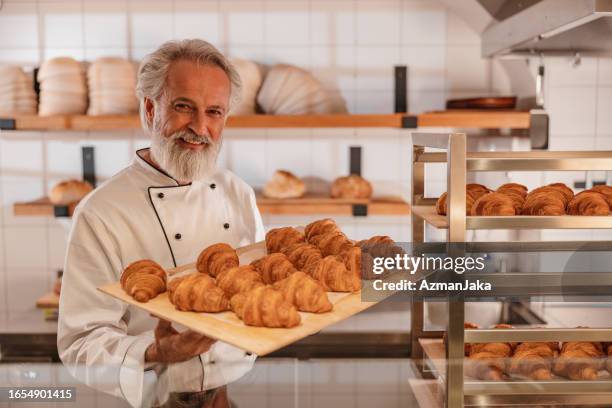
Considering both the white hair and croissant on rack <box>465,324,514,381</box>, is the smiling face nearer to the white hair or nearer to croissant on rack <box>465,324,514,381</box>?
the white hair

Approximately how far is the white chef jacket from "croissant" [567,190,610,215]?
1.86ft

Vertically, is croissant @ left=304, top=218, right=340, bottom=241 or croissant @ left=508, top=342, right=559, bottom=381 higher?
croissant @ left=304, top=218, right=340, bottom=241

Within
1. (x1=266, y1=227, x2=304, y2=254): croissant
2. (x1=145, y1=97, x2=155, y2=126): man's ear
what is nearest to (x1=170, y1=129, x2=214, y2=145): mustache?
(x1=145, y1=97, x2=155, y2=126): man's ear

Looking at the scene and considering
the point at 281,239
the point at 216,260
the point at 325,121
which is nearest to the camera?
the point at 216,260

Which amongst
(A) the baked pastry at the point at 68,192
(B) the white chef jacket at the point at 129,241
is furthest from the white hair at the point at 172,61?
(A) the baked pastry at the point at 68,192

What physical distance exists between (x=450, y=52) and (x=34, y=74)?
4.97ft

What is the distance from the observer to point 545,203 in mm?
906

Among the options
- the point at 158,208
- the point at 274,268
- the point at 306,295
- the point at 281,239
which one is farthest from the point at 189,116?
the point at 306,295

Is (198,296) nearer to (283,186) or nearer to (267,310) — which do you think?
(267,310)

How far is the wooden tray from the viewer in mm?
771

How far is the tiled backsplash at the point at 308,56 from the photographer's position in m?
2.39

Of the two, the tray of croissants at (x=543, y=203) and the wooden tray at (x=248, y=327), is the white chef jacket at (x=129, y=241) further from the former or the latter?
the tray of croissants at (x=543, y=203)

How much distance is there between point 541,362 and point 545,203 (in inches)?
8.4

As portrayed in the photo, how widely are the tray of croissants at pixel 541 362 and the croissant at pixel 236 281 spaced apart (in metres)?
0.31
